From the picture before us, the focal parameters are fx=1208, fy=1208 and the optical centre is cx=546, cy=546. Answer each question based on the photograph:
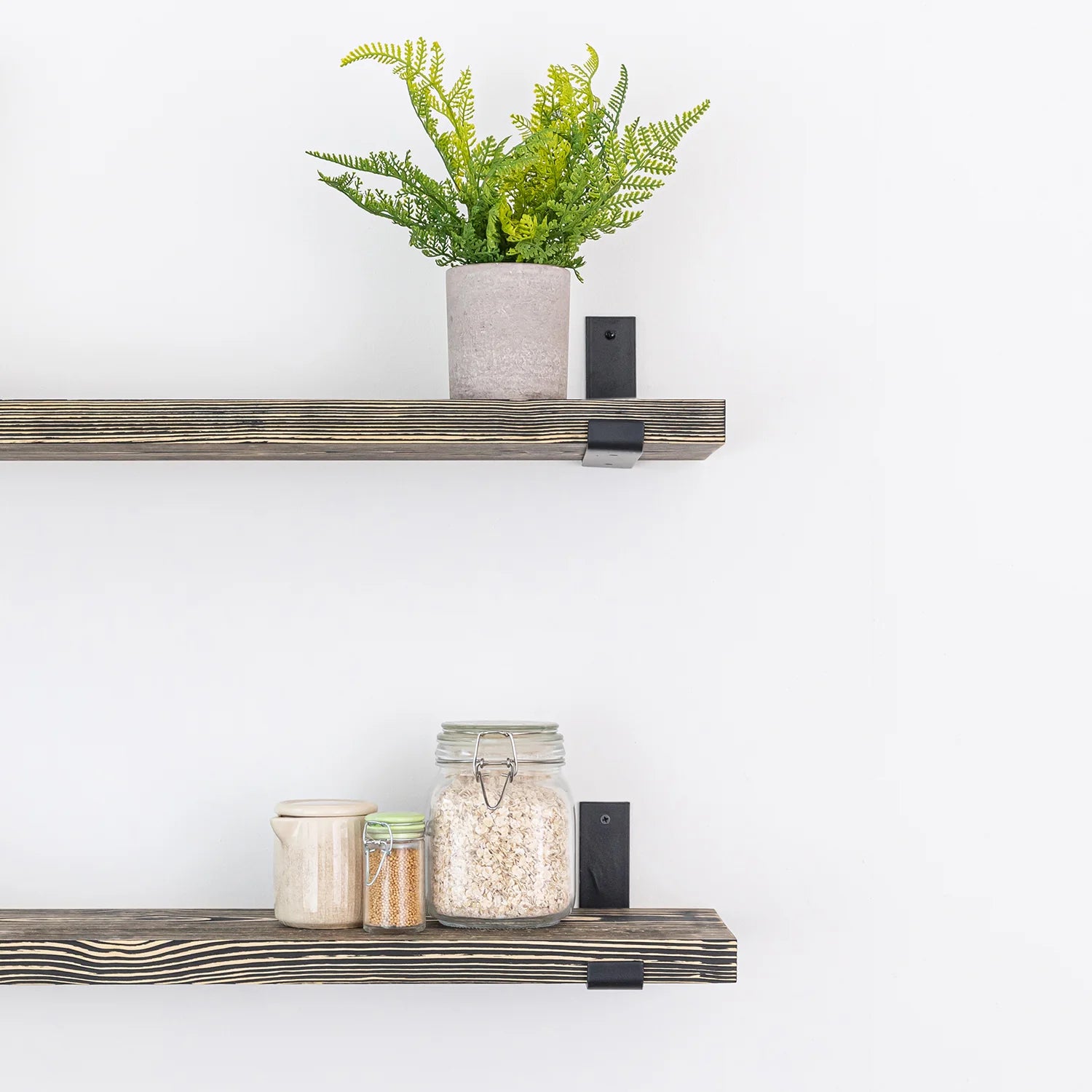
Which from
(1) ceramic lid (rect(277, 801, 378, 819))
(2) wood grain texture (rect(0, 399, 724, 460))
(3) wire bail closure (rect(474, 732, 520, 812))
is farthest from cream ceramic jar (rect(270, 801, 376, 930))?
(2) wood grain texture (rect(0, 399, 724, 460))

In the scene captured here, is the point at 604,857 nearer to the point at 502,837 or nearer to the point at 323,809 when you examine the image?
the point at 502,837

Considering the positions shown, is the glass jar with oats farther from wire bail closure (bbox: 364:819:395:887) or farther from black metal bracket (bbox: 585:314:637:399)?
black metal bracket (bbox: 585:314:637:399)

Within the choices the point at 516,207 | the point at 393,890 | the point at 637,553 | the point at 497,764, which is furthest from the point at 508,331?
the point at 393,890

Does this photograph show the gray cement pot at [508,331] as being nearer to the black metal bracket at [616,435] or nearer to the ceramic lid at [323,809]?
the black metal bracket at [616,435]

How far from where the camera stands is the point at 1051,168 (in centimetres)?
114

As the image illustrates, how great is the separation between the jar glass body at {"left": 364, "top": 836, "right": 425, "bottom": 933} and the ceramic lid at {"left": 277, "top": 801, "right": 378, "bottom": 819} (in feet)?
0.11

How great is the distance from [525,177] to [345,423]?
0.25 meters

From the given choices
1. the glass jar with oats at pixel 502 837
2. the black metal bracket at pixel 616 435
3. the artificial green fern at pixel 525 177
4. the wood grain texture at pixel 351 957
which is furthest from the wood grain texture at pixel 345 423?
the wood grain texture at pixel 351 957

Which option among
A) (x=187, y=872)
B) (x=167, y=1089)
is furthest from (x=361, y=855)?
(x=167, y=1089)

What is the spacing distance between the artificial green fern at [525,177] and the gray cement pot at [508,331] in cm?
2

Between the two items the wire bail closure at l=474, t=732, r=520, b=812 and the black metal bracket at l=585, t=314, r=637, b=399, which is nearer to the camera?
the wire bail closure at l=474, t=732, r=520, b=812

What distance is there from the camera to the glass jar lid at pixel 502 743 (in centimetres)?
100

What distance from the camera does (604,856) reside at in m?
1.07

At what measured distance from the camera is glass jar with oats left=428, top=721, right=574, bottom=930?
3.13 feet
